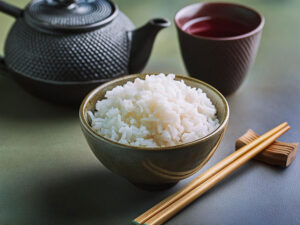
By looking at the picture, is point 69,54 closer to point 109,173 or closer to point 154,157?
point 109,173

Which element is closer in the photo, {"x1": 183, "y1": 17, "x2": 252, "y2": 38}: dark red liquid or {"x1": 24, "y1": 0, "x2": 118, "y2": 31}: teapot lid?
{"x1": 24, "y1": 0, "x2": 118, "y2": 31}: teapot lid

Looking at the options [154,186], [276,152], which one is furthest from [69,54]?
[276,152]

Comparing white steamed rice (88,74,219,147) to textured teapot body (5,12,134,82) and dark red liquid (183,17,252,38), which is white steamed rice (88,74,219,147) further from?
dark red liquid (183,17,252,38)

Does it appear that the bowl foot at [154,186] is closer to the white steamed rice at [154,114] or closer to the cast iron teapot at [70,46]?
the white steamed rice at [154,114]

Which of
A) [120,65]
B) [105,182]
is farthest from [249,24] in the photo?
[105,182]

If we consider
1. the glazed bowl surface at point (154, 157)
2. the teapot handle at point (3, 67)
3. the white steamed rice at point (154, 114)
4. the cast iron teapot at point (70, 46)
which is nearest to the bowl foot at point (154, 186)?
the glazed bowl surface at point (154, 157)

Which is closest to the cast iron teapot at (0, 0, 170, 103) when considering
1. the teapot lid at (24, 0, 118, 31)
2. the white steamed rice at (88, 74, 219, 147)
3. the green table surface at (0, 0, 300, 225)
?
the teapot lid at (24, 0, 118, 31)
